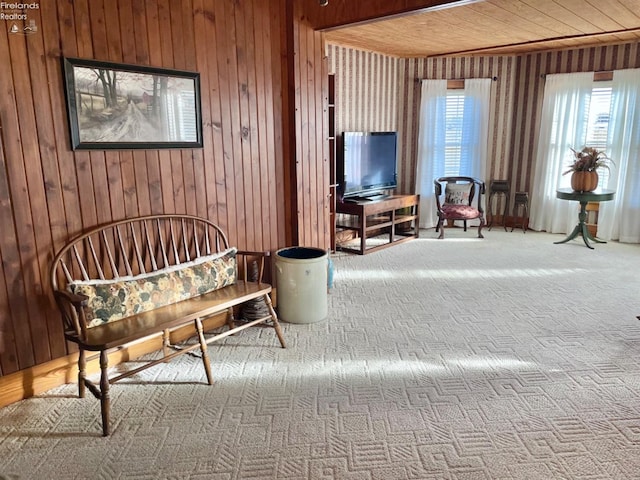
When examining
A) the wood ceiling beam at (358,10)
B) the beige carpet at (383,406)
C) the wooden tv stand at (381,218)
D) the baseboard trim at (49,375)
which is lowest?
the beige carpet at (383,406)

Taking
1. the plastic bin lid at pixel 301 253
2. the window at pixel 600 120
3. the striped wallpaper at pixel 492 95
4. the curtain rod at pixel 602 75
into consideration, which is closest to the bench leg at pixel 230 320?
the plastic bin lid at pixel 301 253

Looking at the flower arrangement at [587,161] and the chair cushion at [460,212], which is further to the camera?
the chair cushion at [460,212]

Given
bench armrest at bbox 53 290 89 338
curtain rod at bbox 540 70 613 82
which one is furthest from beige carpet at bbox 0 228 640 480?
curtain rod at bbox 540 70 613 82

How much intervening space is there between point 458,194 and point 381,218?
1219 millimetres

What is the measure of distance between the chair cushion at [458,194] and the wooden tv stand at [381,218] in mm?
549

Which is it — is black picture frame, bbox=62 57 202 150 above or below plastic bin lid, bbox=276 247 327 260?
above

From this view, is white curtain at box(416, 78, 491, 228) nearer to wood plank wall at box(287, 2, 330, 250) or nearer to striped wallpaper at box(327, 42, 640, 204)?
striped wallpaper at box(327, 42, 640, 204)

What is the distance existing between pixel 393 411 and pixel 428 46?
5.00 m

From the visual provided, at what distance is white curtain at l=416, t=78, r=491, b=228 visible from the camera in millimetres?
6777

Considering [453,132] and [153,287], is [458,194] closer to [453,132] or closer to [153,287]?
[453,132]

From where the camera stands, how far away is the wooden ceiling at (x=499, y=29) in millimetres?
4230

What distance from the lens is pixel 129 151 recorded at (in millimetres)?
2748

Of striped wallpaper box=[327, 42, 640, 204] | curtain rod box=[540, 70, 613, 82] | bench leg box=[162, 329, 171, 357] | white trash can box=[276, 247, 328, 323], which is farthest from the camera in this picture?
striped wallpaper box=[327, 42, 640, 204]

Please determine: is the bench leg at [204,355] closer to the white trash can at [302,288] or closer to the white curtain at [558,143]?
the white trash can at [302,288]
